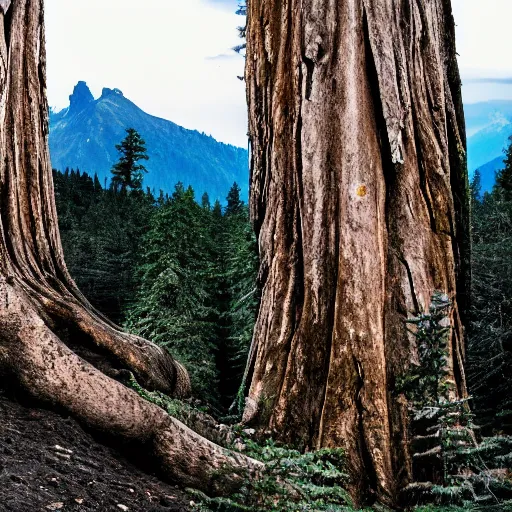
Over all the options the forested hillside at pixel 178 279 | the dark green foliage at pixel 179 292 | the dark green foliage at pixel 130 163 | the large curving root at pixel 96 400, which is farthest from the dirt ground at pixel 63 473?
the dark green foliage at pixel 130 163

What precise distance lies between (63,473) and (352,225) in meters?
2.97

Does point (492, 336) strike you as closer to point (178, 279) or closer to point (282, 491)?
point (178, 279)

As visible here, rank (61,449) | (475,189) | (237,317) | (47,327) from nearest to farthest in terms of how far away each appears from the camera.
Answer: (61,449)
(47,327)
(237,317)
(475,189)

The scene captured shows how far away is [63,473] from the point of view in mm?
2768

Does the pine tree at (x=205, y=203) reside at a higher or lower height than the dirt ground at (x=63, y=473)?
higher

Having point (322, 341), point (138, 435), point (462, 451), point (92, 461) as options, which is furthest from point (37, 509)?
point (322, 341)

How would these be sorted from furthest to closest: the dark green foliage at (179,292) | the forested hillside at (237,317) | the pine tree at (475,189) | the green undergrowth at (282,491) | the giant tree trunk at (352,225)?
the pine tree at (475,189) < the dark green foliage at (179,292) < the giant tree trunk at (352,225) < the forested hillside at (237,317) < the green undergrowth at (282,491)

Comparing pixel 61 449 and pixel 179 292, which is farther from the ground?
pixel 179 292

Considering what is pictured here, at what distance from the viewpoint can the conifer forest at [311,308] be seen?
11.1ft

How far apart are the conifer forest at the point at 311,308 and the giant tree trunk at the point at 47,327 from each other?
0.04 ft

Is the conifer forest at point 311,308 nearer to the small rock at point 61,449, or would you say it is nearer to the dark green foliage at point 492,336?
the small rock at point 61,449

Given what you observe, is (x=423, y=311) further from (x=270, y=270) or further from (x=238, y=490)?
(x=238, y=490)

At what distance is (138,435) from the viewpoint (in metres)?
3.41

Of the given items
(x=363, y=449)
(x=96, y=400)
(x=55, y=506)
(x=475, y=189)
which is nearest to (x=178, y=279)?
(x=363, y=449)
